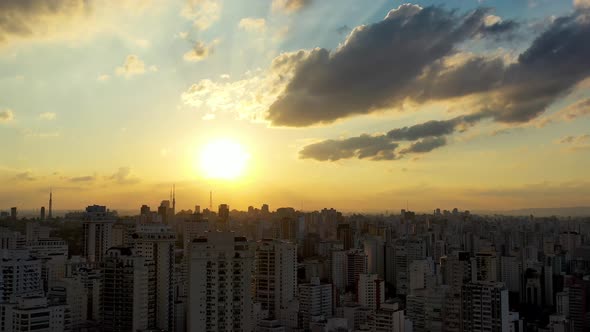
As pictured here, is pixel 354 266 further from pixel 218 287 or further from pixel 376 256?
pixel 218 287

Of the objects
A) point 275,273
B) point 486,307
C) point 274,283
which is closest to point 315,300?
point 274,283

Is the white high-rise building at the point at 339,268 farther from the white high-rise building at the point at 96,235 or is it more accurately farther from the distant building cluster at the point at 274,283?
the white high-rise building at the point at 96,235

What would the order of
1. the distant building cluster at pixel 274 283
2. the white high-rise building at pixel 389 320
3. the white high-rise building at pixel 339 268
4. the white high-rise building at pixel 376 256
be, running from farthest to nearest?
the white high-rise building at pixel 376 256 → the white high-rise building at pixel 339 268 → the white high-rise building at pixel 389 320 → the distant building cluster at pixel 274 283

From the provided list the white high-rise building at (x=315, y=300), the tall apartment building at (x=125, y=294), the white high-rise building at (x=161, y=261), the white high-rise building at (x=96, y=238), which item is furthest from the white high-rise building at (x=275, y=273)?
the white high-rise building at (x=96, y=238)

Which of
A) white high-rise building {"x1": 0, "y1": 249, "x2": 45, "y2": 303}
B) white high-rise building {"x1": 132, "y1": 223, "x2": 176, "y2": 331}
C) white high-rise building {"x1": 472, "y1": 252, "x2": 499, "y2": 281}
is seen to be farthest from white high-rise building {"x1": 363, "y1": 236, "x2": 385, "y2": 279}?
white high-rise building {"x1": 0, "y1": 249, "x2": 45, "y2": 303}

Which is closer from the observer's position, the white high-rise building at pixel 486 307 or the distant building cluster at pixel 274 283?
the distant building cluster at pixel 274 283

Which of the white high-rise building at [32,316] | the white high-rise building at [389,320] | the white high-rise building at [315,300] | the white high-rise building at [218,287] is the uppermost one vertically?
the white high-rise building at [218,287]
